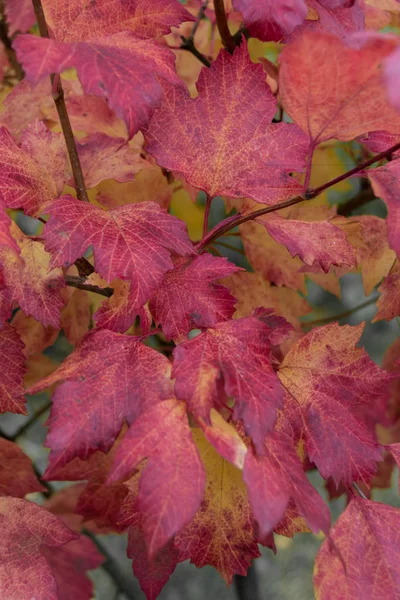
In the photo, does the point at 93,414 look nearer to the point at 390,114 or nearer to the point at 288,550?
the point at 390,114

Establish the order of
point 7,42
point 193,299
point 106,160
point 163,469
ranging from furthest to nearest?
1. point 7,42
2. point 106,160
3. point 193,299
4. point 163,469

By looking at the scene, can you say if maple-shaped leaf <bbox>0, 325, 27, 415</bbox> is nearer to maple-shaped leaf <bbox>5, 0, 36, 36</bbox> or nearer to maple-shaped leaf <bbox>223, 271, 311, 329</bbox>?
maple-shaped leaf <bbox>223, 271, 311, 329</bbox>

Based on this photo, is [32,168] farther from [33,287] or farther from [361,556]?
[361,556]

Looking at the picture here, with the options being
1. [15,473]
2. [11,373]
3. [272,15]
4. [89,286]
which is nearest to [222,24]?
[272,15]

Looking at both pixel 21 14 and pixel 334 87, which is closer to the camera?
pixel 334 87

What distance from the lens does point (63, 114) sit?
22.1 inches

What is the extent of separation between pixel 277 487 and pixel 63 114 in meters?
0.39

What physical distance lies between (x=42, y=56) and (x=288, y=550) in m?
1.12

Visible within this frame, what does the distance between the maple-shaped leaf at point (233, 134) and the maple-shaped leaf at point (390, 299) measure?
0.24 metres

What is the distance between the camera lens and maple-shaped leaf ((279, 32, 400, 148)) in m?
0.43

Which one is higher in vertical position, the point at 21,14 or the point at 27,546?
the point at 21,14

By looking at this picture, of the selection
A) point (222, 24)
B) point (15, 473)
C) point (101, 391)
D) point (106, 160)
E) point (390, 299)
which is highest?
point (222, 24)

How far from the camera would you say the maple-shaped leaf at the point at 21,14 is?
2.82 ft

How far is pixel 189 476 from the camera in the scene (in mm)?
427
